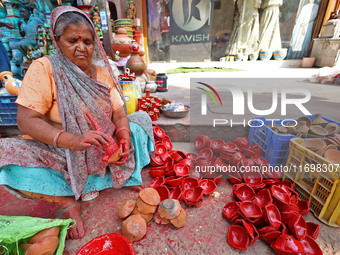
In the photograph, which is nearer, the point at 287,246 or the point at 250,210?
the point at 287,246

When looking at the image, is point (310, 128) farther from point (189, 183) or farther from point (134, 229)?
point (134, 229)

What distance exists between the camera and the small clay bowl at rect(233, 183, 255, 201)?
4.92ft

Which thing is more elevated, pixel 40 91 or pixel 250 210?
pixel 40 91

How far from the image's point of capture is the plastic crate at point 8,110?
2.52m

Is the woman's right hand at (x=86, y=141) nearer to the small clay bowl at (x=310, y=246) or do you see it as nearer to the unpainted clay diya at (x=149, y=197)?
the unpainted clay diya at (x=149, y=197)

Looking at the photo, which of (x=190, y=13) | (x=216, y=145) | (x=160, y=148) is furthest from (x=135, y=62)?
(x=190, y=13)


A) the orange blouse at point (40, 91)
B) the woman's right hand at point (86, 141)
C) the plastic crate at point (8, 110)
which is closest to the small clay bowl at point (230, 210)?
the woman's right hand at point (86, 141)

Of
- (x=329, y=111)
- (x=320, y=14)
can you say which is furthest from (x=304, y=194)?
(x=320, y=14)

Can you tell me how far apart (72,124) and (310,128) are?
218 cm

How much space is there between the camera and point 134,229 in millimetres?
1171

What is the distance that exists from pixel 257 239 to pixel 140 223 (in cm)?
84

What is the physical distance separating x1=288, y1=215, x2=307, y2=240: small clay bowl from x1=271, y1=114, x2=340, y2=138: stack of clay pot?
854 millimetres

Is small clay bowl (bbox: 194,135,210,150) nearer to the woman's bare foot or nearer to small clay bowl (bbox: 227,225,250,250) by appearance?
small clay bowl (bbox: 227,225,250,250)

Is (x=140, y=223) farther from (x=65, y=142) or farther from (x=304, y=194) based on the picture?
(x=304, y=194)
